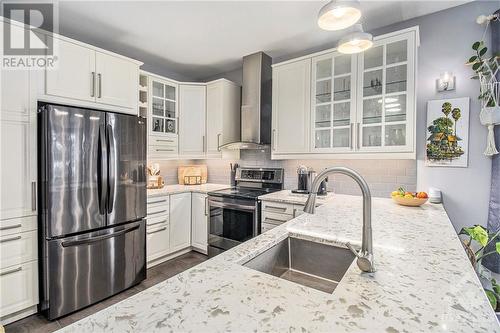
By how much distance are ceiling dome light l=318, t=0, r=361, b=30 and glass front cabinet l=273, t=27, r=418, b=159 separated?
101cm

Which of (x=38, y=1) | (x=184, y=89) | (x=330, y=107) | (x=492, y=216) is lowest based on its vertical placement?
(x=492, y=216)

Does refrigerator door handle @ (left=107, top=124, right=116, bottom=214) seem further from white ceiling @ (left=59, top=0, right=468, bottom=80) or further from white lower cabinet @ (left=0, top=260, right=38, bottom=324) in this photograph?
white ceiling @ (left=59, top=0, right=468, bottom=80)

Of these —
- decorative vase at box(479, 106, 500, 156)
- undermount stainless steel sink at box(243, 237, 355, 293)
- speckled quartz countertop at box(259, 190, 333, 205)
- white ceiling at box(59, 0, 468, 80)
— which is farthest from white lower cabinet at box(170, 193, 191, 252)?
decorative vase at box(479, 106, 500, 156)

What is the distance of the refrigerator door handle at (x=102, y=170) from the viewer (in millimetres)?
2107

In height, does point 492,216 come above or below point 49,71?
below

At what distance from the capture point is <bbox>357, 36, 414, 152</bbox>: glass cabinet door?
2113 millimetres

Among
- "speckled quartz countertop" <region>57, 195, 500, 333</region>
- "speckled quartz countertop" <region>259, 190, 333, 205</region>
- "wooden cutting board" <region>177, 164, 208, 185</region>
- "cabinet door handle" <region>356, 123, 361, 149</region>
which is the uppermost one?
"cabinet door handle" <region>356, 123, 361, 149</region>

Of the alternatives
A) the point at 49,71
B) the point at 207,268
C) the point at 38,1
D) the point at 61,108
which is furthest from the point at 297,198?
the point at 38,1

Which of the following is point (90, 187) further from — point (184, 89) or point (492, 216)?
point (492, 216)

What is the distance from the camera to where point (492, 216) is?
74.6 inches

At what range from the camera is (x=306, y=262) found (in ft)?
3.99

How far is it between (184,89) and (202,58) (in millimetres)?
488

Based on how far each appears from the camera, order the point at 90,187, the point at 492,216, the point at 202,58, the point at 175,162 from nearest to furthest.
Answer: the point at 492,216 < the point at 90,187 < the point at 202,58 < the point at 175,162

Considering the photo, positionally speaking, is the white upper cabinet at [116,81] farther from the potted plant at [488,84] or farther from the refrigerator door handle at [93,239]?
the potted plant at [488,84]
